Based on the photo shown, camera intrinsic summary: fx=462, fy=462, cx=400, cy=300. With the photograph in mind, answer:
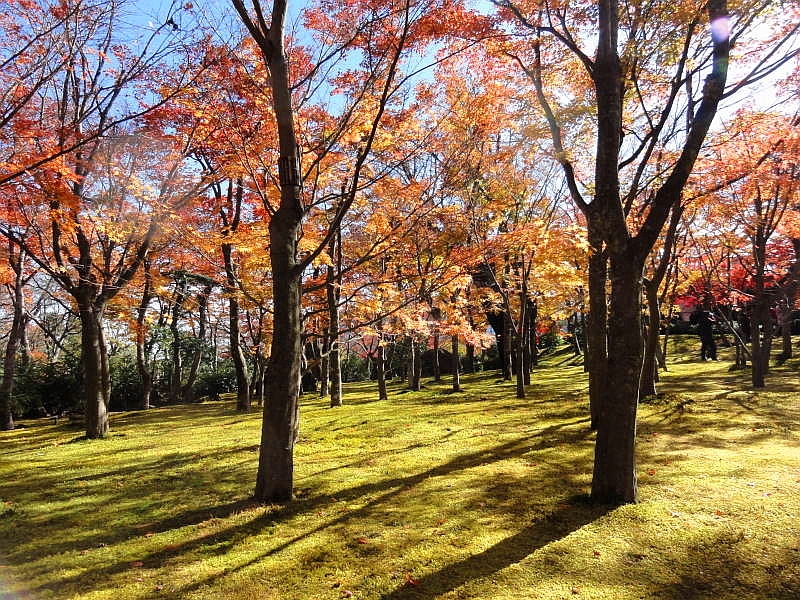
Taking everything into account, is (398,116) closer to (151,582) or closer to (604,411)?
(604,411)

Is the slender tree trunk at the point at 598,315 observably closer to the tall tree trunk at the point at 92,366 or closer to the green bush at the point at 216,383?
the tall tree trunk at the point at 92,366

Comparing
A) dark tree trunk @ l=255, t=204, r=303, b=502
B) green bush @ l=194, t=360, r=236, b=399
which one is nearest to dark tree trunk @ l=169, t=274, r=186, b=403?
green bush @ l=194, t=360, r=236, b=399

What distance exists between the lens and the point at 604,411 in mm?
4996

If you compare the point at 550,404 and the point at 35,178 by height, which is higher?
the point at 35,178

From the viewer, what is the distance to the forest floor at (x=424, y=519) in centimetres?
376

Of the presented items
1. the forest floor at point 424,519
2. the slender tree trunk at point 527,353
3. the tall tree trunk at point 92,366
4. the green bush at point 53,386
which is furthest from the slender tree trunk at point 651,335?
the green bush at point 53,386

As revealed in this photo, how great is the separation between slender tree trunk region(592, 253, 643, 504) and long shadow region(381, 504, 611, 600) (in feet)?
1.78

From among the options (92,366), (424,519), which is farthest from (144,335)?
(424,519)

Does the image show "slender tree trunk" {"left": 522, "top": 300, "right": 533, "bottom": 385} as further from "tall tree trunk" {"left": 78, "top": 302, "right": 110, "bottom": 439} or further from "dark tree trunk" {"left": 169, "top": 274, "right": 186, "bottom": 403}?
"dark tree trunk" {"left": 169, "top": 274, "right": 186, "bottom": 403}

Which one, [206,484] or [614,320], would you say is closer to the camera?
[614,320]

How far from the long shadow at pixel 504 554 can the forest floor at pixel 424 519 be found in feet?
0.06

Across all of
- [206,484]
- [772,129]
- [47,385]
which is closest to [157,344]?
[47,385]

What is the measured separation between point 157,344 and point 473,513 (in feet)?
74.1

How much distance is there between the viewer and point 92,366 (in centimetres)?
1129
